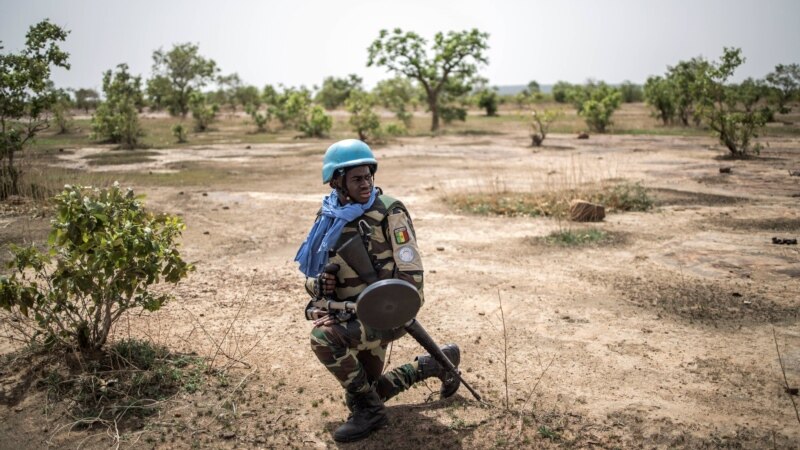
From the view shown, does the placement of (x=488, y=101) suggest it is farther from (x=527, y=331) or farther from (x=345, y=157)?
(x=345, y=157)

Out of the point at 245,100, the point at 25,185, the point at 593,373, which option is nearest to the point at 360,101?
the point at 25,185

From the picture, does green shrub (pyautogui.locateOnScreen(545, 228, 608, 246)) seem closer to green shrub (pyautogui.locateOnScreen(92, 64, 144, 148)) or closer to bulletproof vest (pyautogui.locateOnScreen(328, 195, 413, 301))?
bulletproof vest (pyautogui.locateOnScreen(328, 195, 413, 301))

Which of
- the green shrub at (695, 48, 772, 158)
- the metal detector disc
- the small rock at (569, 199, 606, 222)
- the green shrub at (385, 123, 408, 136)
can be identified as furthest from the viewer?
the green shrub at (385, 123, 408, 136)

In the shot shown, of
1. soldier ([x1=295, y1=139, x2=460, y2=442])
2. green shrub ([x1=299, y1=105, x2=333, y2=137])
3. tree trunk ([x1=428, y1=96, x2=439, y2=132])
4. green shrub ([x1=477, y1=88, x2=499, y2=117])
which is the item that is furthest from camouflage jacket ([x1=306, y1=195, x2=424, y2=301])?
green shrub ([x1=477, y1=88, x2=499, y2=117])

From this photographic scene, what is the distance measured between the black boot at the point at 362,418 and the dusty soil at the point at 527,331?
74 mm

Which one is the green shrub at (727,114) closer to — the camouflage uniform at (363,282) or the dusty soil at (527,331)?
the dusty soil at (527,331)

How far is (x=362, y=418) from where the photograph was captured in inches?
134

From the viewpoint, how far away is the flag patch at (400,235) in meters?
3.20

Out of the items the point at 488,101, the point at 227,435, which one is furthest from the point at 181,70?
the point at 227,435

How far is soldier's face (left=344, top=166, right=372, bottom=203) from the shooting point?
324cm

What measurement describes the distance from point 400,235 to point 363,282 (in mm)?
321

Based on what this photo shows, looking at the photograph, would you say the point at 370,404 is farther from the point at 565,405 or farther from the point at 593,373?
the point at 593,373

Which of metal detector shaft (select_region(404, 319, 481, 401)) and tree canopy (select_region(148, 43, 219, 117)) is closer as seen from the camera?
metal detector shaft (select_region(404, 319, 481, 401))

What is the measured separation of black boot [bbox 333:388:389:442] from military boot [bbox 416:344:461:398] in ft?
1.14
